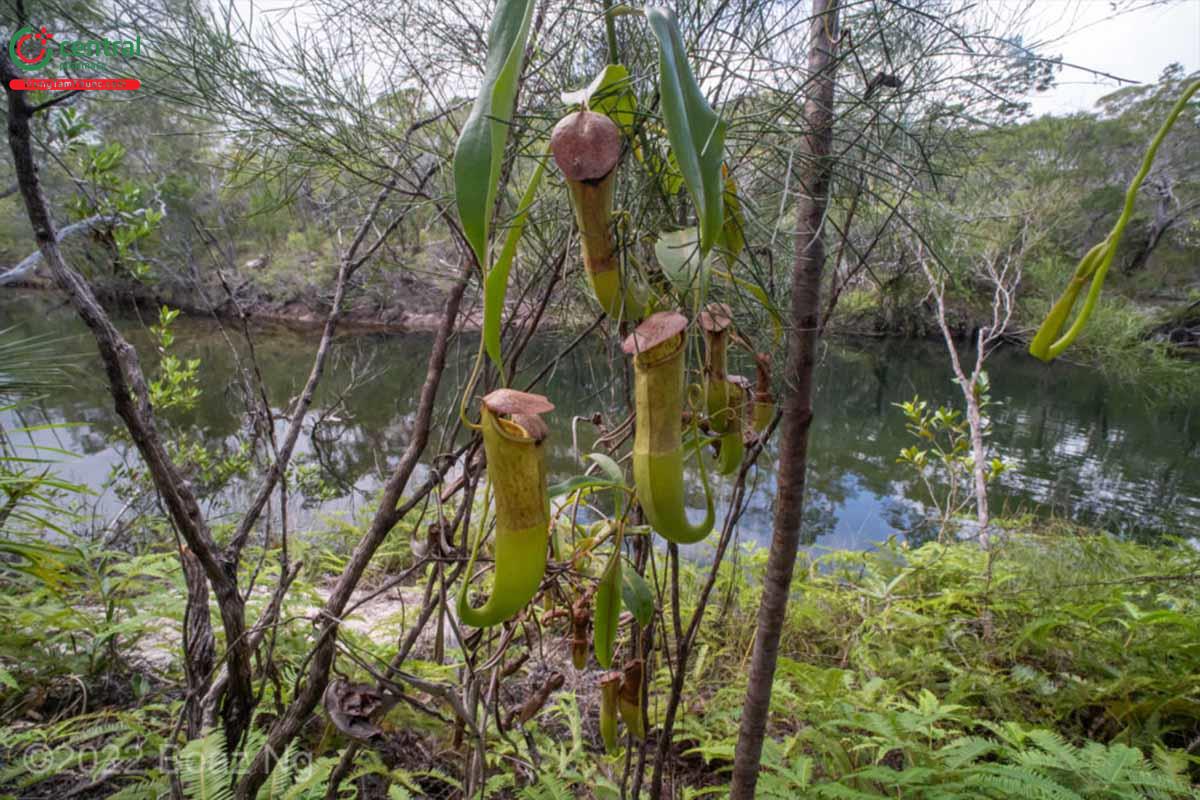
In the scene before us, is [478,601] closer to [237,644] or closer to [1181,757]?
[237,644]

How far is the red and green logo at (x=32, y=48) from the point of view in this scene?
2.66 ft

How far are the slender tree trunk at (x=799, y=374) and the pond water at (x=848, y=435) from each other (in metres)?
0.45

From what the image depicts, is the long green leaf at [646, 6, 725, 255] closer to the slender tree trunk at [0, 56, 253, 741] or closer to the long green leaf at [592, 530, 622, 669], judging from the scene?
the long green leaf at [592, 530, 622, 669]

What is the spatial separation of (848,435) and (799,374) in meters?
6.11

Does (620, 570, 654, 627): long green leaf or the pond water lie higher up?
(620, 570, 654, 627): long green leaf

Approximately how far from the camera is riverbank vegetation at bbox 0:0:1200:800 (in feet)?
1.28

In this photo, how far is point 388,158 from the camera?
1.01 m

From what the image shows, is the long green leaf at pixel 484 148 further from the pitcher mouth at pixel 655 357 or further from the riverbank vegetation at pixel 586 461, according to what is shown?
the pitcher mouth at pixel 655 357

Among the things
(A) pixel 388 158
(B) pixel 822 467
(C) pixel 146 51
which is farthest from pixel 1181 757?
(B) pixel 822 467

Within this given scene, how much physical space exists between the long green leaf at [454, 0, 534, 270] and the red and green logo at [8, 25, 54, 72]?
982mm

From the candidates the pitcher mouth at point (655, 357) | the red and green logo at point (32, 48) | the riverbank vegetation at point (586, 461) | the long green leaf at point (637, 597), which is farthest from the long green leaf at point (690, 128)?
the red and green logo at point (32, 48)

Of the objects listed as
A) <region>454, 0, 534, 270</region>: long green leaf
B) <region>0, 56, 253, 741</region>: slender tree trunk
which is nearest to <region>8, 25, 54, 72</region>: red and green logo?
<region>0, 56, 253, 741</region>: slender tree trunk

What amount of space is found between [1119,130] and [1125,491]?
1012 centimetres

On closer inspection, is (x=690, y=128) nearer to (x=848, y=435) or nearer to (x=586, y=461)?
(x=586, y=461)
